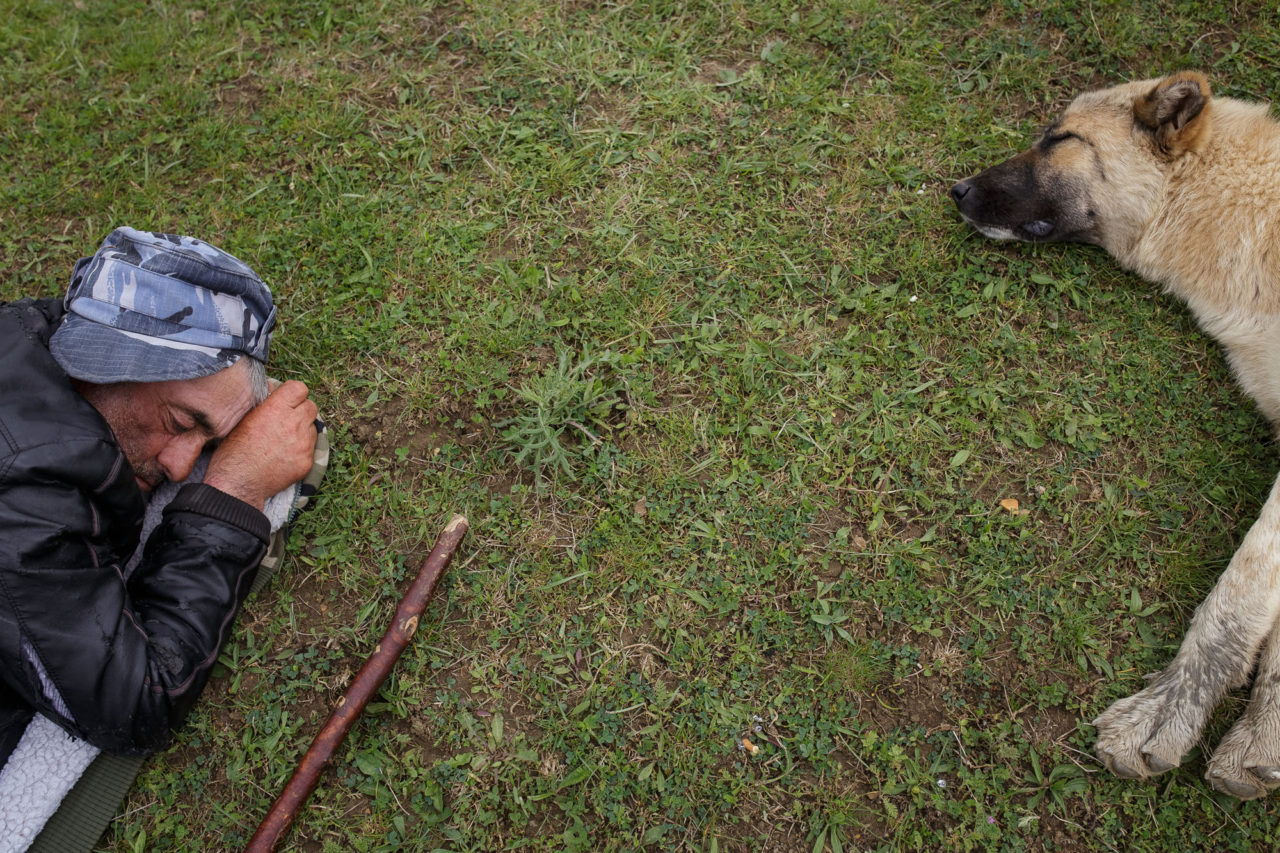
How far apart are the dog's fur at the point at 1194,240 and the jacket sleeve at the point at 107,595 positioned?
12.5ft

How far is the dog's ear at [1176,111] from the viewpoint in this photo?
12.0ft

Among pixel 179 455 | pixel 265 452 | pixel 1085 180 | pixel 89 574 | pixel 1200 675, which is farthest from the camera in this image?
pixel 1085 180

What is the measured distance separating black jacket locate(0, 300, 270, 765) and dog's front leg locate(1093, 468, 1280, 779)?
3.83 meters

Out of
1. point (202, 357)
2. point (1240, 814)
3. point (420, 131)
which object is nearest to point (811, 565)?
point (1240, 814)

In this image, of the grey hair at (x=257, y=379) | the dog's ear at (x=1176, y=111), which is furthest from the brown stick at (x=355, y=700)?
the dog's ear at (x=1176, y=111)

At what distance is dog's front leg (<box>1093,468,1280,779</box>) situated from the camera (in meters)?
3.12

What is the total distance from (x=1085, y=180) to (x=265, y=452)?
4.33 metres

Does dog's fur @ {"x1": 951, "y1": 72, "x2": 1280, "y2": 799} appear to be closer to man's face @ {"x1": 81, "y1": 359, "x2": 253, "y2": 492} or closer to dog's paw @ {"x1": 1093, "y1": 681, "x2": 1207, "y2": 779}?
dog's paw @ {"x1": 1093, "y1": 681, "x2": 1207, "y2": 779}

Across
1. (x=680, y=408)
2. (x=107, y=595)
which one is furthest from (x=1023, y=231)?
(x=107, y=595)

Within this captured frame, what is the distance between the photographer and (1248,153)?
12.3 ft

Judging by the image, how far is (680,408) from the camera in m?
3.84

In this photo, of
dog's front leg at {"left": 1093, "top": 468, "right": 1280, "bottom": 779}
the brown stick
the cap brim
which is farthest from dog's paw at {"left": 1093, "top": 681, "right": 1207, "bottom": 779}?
the cap brim

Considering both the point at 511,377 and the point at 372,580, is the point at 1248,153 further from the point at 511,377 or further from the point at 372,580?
the point at 372,580

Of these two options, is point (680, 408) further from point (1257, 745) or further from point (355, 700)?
point (1257, 745)
